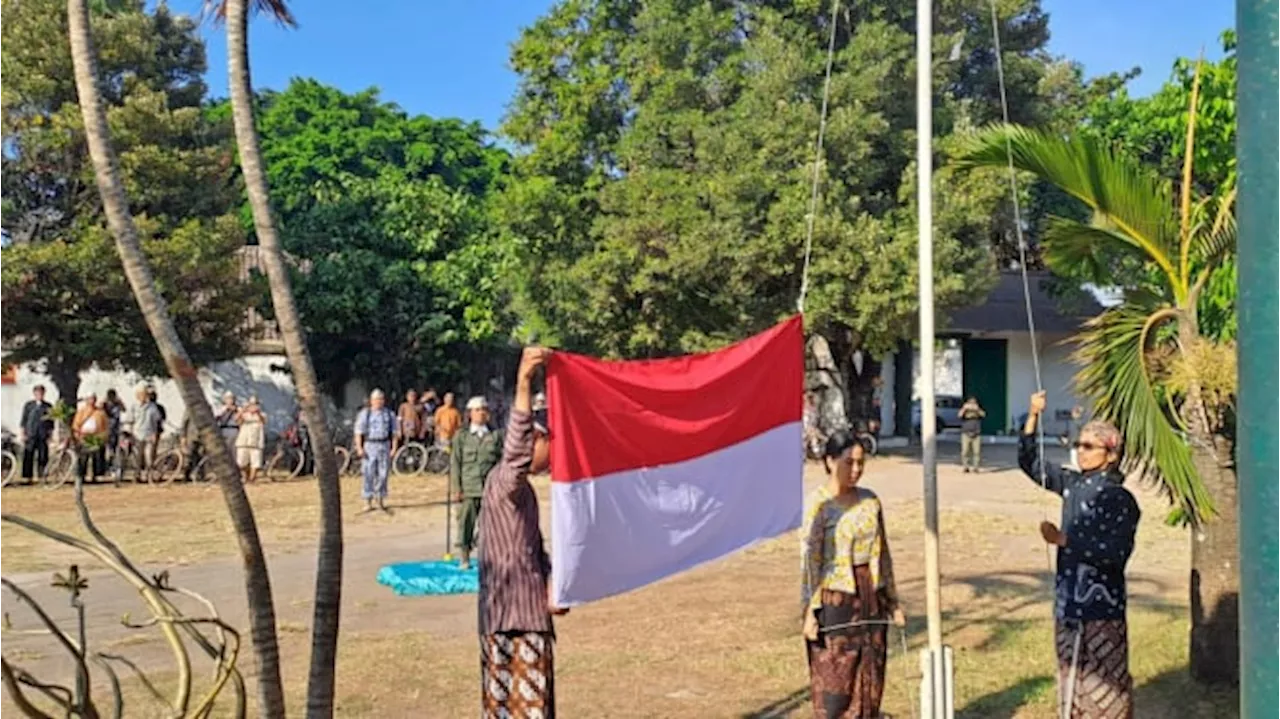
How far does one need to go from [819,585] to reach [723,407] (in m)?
1.34

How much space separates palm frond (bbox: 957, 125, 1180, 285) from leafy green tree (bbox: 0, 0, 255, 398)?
646 inches

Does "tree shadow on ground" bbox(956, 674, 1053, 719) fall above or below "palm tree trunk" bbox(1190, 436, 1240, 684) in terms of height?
below

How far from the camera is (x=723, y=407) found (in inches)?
259

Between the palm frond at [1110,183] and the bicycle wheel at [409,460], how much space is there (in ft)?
56.0

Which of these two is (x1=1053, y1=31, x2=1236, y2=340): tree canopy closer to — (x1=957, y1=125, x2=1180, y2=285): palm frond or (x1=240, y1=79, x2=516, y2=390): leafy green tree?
(x1=957, y1=125, x2=1180, y2=285): palm frond

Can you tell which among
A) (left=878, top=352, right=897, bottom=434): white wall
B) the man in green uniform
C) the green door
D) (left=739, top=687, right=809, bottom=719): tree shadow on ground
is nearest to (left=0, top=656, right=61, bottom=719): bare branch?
(left=739, top=687, right=809, bottom=719): tree shadow on ground

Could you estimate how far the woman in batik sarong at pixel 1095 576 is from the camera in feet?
17.9

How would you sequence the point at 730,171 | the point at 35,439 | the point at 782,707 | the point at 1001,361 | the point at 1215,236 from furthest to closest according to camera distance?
1. the point at 1001,361
2. the point at 730,171
3. the point at 35,439
4. the point at 782,707
5. the point at 1215,236

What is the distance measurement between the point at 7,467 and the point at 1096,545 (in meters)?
18.9

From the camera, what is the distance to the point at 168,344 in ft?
11.7

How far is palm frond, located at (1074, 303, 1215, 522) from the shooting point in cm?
626

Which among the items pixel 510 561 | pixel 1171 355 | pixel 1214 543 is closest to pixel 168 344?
pixel 510 561

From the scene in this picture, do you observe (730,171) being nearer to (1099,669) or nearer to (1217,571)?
(1217,571)

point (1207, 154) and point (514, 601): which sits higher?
point (1207, 154)
